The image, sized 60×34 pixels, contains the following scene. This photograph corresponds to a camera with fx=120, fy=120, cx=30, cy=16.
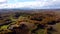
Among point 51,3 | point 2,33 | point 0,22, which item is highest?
point 51,3

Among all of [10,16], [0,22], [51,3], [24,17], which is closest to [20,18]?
[24,17]

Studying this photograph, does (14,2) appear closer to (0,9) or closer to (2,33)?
(0,9)

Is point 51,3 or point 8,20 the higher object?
point 51,3

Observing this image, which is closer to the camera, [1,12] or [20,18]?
[20,18]

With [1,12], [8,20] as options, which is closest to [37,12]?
[8,20]

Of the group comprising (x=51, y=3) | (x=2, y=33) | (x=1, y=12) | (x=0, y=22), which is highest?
(x=51, y=3)

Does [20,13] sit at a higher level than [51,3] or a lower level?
lower

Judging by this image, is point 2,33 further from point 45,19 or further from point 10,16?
point 45,19

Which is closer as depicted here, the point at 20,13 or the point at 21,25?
the point at 21,25
